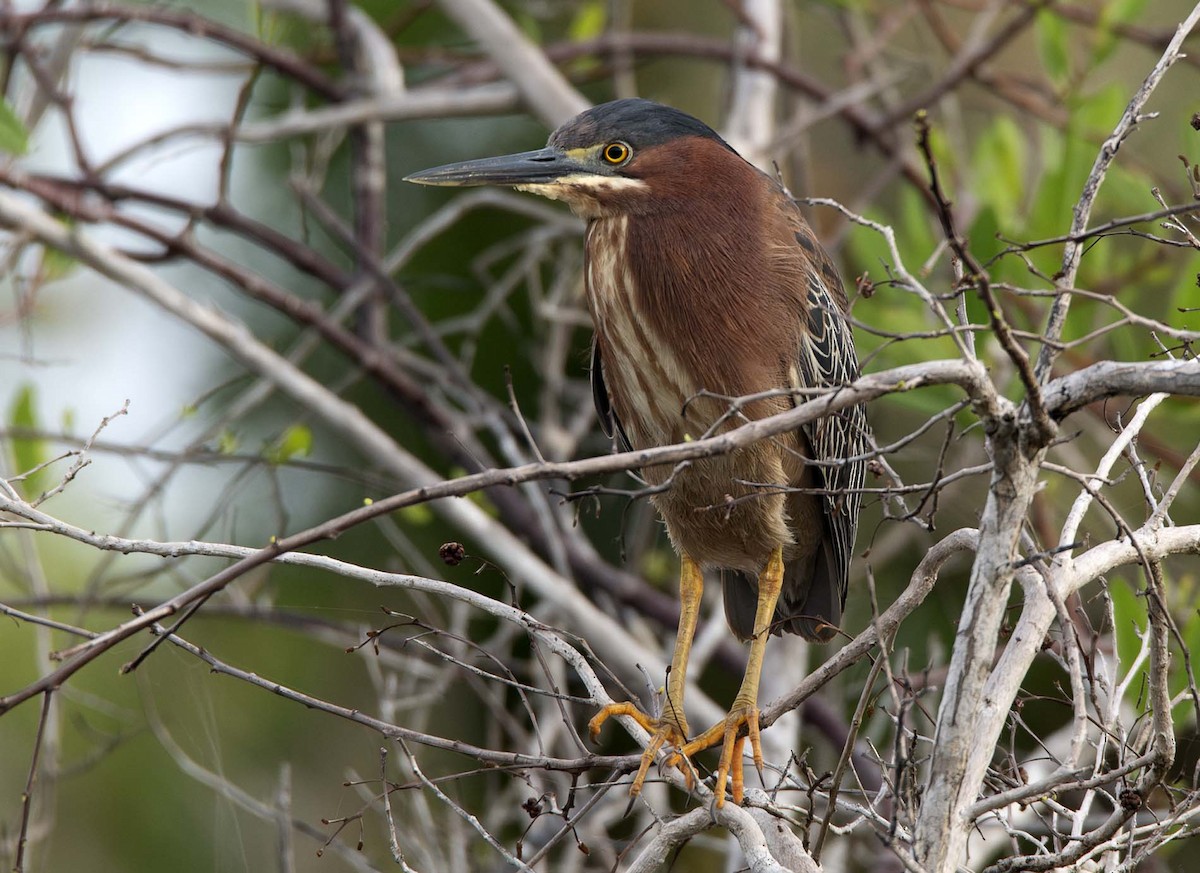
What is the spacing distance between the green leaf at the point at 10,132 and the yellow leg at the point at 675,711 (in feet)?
6.40

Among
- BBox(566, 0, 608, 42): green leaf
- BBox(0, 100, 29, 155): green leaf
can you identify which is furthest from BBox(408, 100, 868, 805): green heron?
BBox(566, 0, 608, 42): green leaf

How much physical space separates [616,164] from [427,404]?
1331 mm

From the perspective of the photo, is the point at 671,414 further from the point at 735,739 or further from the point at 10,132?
the point at 10,132

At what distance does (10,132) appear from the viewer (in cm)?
304

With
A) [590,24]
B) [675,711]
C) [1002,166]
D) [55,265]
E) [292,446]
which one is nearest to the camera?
[675,711]

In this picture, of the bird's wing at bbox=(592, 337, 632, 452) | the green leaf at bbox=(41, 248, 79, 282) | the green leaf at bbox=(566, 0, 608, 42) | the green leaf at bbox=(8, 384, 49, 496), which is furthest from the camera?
the green leaf at bbox=(566, 0, 608, 42)

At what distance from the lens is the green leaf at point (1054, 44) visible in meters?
3.85

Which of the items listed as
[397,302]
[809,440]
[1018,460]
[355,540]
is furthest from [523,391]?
[1018,460]

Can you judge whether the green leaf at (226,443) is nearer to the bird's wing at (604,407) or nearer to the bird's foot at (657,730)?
the bird's wing at (604,407)

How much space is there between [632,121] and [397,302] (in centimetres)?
126

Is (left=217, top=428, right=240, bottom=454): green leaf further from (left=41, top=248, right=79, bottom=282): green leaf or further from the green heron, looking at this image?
the green heron

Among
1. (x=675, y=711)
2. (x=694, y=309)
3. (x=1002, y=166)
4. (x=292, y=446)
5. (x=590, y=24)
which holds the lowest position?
(x=675, y=711)

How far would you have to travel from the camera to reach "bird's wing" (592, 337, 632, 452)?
2.87 m

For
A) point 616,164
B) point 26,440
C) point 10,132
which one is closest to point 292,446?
point 26,440
